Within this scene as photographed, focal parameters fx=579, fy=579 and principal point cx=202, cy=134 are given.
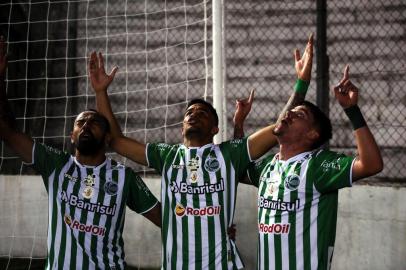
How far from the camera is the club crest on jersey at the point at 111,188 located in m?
3.88

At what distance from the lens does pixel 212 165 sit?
3.80m

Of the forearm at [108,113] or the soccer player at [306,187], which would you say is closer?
the soccer player at [306,187]

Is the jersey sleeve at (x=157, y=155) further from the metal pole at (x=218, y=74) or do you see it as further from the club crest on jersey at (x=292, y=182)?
the metal pole at (x=218, y=74)

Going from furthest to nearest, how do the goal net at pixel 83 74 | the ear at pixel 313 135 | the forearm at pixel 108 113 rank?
the goal net at pixel 83 74 < the forearm at pixel 108 113 < the ear at pixel 313 135

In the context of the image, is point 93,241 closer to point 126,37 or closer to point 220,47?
point 220,47

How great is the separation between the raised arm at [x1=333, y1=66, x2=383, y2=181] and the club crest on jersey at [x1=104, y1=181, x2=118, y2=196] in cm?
157

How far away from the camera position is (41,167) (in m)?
3.96

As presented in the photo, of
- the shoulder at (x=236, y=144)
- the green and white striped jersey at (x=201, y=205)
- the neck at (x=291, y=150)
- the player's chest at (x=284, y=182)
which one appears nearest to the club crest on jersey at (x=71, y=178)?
the green and white striped jersey at (x=201, y=205)

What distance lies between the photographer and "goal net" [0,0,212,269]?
7.21 meters

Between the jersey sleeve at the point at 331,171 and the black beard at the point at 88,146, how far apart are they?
141cm

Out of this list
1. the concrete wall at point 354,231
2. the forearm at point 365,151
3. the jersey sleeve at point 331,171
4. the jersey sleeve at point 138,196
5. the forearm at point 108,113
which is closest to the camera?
the forearm at point 365,151

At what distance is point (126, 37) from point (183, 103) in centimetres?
117

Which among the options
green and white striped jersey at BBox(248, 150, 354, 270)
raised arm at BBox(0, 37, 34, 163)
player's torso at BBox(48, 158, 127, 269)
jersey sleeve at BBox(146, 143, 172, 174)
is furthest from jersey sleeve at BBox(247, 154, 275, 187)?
raised arm at BBox(0, 37, 34, 163)

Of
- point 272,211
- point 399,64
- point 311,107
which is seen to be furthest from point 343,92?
point 399,64
